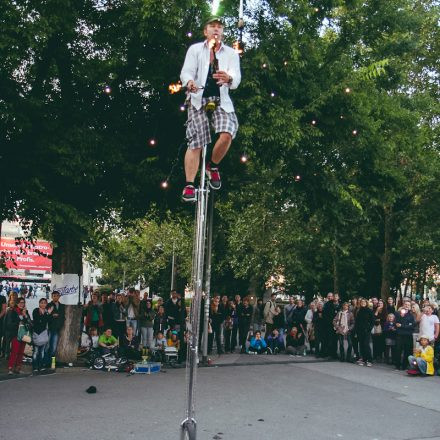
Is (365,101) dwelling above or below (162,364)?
above

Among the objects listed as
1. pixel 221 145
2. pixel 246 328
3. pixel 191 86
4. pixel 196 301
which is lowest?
pixel 246 328

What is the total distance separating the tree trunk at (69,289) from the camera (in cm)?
1404

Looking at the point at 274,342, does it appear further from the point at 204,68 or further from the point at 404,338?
the point at 204,68

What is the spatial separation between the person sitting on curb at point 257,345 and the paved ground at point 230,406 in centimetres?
397

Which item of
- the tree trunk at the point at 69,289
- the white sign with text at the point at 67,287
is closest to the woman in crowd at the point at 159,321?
the tree trunk at the point at 69,289

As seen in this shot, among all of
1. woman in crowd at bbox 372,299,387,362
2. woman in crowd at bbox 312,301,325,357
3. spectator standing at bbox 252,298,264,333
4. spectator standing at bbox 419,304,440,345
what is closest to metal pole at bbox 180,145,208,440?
spectator standing at bbox 419,304,440,345

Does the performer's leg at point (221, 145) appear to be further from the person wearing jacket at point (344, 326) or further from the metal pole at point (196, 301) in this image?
the person wearing jacket at point (344, 326)

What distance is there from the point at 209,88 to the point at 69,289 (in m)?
10.2

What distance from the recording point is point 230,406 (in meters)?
9.67

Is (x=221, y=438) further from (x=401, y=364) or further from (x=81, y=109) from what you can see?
(x=401, y=364)

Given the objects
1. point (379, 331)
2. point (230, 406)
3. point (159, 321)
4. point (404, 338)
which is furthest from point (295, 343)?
point (230, 406)

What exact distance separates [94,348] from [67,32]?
25.3ft

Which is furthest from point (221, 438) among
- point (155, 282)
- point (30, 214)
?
point (155, 282)

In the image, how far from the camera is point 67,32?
11375 millimetres
